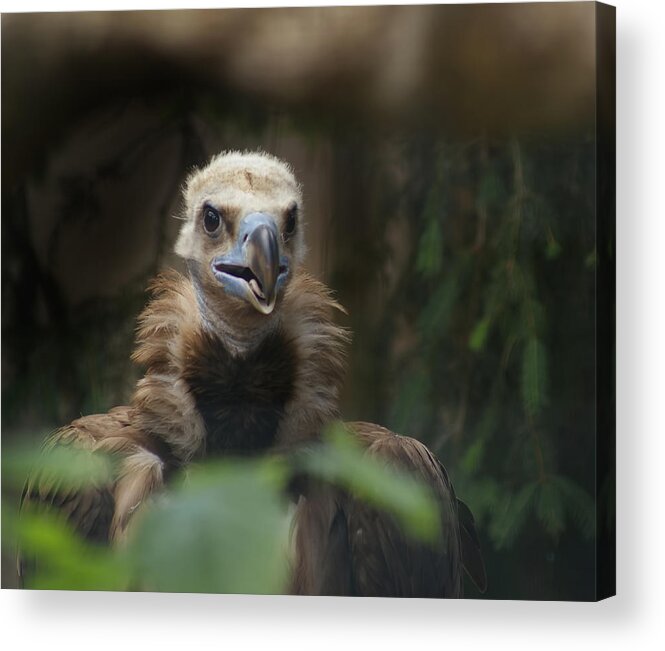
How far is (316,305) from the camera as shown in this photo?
4445 mm

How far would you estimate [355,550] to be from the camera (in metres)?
4.43

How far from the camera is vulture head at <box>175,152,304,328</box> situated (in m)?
4.38

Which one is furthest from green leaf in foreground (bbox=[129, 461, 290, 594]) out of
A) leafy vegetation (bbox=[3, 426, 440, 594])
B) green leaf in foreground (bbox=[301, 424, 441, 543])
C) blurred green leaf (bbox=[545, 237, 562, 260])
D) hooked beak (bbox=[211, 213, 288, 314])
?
blurred green leaf (bbox=[545, 237, 562, 260])

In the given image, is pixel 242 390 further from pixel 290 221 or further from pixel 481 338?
pixel 481 338

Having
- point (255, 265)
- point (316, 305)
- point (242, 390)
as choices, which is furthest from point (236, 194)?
point (242, 390)

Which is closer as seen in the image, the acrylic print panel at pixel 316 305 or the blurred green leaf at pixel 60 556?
the acrylic print panel at pixel 316 305

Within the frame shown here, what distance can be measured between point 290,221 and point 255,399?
48cm

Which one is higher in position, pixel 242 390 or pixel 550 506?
pixel 242 390

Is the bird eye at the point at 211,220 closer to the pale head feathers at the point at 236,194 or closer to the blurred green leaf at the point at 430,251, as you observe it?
the pale head feathers at the point at 236,194

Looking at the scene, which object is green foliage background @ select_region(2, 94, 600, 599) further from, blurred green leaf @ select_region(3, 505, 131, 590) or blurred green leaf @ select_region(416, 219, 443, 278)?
blurred green leaf @ select_region(3, 505, 131, 590)

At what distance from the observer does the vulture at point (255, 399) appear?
442cm

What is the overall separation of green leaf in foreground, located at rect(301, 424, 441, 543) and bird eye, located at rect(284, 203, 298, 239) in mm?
525

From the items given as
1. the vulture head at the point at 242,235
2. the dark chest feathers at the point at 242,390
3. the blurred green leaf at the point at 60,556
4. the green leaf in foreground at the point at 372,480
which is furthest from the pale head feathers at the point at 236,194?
the blurred green leaf at the point at 60,556

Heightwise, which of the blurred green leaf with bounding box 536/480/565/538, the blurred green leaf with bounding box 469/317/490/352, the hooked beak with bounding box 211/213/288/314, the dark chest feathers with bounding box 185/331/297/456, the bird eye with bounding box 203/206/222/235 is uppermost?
the bird eye with bounding box 203/206/222/235
